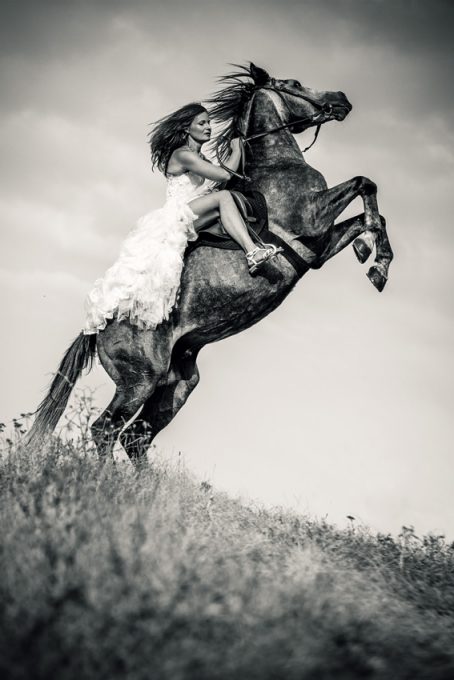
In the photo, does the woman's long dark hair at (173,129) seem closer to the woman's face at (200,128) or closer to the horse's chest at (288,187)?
the woman's face at (200,128)

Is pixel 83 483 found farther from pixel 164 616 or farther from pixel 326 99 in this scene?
A: pixel 326 99

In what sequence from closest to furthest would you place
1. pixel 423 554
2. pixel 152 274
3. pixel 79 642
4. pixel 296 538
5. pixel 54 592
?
pixel 79 642 → pixel 54 592 → pixel 296 538 → pixel 423 554 → pixel 152 274

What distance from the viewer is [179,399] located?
7.36 meters

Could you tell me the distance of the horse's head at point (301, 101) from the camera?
7.63 m

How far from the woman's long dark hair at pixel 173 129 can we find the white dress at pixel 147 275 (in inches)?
28.9

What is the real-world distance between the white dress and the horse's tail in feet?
1.19

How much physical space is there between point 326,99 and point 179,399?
4.02 metres

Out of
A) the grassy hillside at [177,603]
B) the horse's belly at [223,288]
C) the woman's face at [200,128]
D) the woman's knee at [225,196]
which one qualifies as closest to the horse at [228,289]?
the horse's belly at [223,288]

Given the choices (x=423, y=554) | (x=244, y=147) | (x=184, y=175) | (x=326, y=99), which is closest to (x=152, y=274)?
(x=184, y=175)

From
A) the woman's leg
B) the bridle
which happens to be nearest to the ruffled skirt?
the woman's leg

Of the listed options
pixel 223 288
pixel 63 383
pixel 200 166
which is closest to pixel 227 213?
pixel 200 166

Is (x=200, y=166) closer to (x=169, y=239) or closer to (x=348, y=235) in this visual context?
(x=169, y=239)

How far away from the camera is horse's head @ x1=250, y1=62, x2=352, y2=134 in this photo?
Result: 25.0 feet

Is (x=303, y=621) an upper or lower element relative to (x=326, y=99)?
lower
